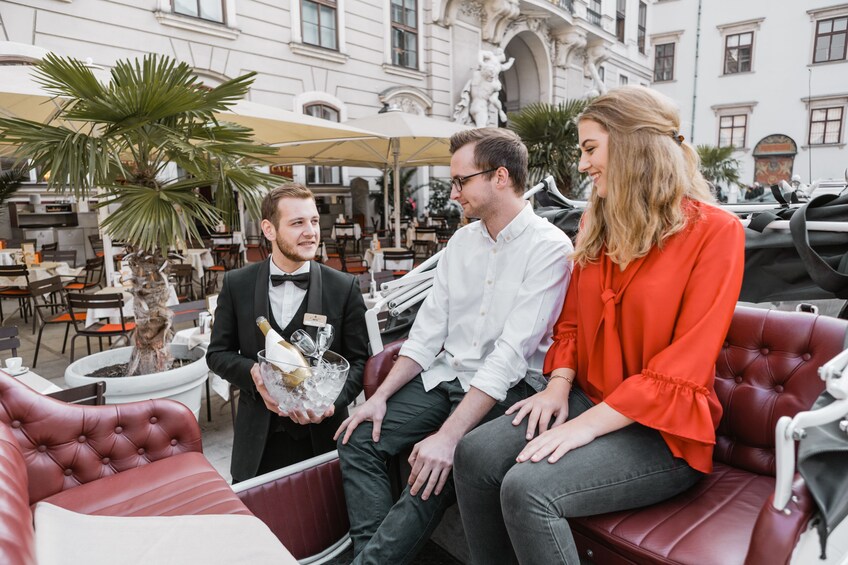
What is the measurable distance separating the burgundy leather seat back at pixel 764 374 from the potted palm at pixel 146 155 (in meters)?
2.60

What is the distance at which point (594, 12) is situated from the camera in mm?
23750

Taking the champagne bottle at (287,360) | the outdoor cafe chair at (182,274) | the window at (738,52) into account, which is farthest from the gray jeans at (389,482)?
the window at (738,52)

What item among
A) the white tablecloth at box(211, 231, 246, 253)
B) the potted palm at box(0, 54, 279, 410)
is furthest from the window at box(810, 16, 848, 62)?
the potted palm at box(0, 54, 279, 410)

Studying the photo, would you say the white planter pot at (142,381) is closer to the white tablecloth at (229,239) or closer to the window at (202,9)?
the white tablecloth at (229,239)

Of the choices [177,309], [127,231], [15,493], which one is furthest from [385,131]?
[15,493]

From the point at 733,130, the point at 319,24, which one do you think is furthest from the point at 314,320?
the point at 733,130

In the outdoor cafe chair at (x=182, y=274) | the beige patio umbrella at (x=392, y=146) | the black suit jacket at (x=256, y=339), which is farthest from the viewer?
the beige patio umbrella at (x=392, y=146)

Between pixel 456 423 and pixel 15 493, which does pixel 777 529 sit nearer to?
pixel 456 423

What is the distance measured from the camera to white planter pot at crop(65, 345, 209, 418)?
133 inches

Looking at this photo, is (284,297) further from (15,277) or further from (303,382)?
(15,277)

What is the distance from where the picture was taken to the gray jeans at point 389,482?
1.84m

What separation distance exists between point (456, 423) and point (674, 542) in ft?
2.48

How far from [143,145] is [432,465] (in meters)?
2.69

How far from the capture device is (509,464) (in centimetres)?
174
